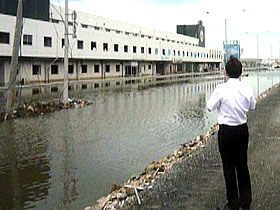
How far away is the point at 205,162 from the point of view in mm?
8766

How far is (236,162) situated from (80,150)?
21.7 feet

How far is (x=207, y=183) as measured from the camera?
700cm

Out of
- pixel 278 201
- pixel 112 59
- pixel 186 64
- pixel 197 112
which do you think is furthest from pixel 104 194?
pixel 186 64

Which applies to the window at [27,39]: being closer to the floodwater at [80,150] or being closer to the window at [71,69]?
the window at [71,69]

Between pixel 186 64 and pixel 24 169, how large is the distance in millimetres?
97839

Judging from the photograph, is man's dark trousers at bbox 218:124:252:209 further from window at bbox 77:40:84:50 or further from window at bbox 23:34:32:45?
window at bbox 77:40:84:50

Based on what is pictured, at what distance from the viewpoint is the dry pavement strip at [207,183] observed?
19.4 ft

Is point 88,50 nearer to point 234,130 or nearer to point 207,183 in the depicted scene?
point 207,183

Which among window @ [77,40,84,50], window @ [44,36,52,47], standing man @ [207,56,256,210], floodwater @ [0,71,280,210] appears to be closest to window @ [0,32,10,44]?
window @ [44,36,52,47]

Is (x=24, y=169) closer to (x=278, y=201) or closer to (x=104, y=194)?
(x=104, y=194)

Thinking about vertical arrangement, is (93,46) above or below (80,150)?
above

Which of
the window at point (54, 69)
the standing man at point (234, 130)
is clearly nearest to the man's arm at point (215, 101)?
the standing man at point (234, 130)

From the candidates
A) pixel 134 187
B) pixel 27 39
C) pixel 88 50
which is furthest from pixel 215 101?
pixel 88 50

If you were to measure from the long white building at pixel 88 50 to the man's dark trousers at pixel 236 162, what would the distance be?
23.3 m
